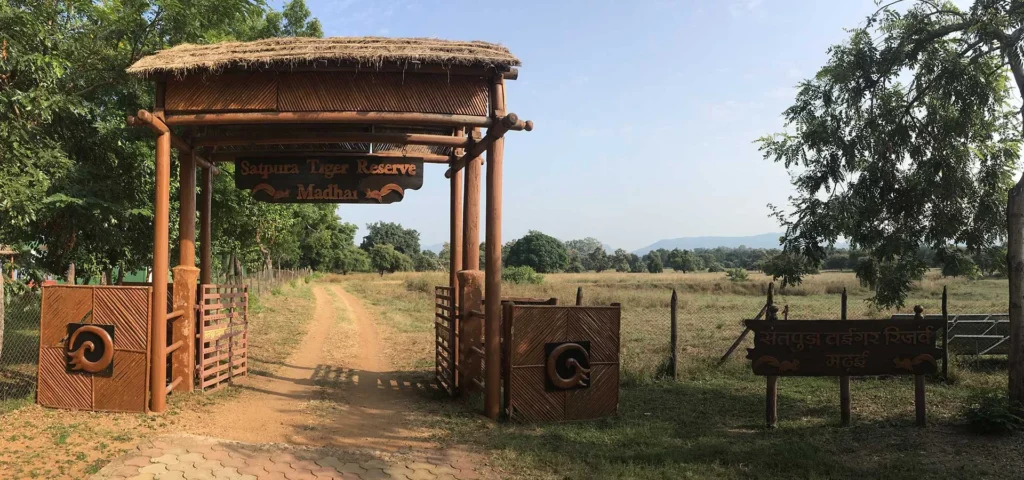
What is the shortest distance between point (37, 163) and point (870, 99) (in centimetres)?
1127

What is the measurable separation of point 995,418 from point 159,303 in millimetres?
9549

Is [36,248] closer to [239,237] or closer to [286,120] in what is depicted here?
[286,120]

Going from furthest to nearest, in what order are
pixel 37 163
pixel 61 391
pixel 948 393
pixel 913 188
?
pixel 948 393
pixel 913 188
pixel 37 163
pixel 61 391

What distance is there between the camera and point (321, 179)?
938cm

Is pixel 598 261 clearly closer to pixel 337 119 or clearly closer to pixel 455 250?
pixel 455 250

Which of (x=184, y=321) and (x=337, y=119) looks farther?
(x=184, y=321)

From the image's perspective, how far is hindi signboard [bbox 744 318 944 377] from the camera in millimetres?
7352

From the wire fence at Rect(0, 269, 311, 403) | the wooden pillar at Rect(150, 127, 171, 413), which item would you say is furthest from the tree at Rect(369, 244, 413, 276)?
the wooden pillar at Rect(150, 127, 171, 413)

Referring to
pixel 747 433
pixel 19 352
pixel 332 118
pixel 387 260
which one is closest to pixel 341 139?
pixel 332 118

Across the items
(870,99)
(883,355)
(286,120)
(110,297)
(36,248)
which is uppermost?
(870,99)

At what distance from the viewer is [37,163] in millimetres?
8141

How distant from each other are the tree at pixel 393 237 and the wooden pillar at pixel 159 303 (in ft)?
323

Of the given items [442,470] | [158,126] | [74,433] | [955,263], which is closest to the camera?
[442,470]

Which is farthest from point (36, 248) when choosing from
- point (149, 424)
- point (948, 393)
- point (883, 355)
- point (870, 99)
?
point (948, 393)
